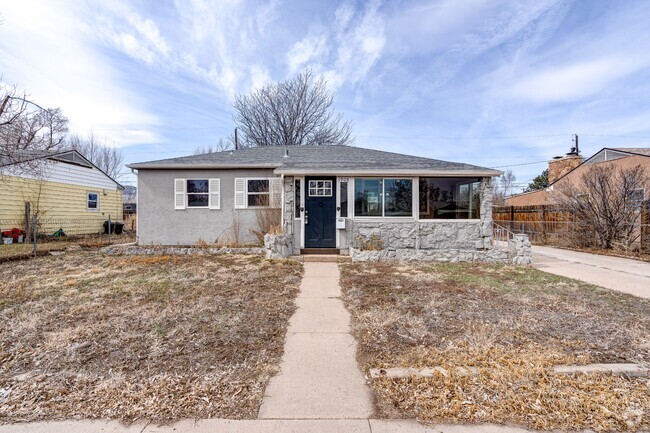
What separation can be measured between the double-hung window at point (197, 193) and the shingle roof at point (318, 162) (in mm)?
542

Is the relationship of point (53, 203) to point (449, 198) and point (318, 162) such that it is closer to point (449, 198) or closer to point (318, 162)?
point (318, 162)

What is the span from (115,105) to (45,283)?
10.7 m

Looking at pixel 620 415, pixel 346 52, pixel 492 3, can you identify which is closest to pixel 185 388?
pixel 620 415

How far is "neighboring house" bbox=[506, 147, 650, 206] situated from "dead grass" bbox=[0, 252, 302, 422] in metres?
12.8

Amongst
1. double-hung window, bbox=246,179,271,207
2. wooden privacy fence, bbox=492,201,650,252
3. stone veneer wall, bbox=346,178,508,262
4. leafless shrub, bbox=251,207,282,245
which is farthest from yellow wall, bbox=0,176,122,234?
wooden privacy fence, bbox=492,201,650,252

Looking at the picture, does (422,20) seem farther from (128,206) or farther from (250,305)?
(128,206)

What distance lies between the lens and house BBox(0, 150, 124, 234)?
12.5 m

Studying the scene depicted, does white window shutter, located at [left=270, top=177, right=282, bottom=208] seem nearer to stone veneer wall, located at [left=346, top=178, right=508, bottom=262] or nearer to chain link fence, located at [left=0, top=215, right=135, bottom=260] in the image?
stone veneer wall, located at [left=346, top=178, right=508, bottom=262]

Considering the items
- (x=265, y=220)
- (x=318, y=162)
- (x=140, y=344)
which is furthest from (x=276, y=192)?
(x=140, y=344)

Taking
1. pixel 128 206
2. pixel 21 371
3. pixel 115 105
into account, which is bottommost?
pixel 21 371

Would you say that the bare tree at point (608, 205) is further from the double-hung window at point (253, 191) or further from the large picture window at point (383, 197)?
the double-hung window at point (253, 191)

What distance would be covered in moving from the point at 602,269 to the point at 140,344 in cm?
977

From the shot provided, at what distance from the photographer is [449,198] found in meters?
8.96

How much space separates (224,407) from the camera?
7.09ft
